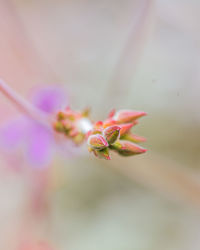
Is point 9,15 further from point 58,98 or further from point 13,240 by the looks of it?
point 13,240

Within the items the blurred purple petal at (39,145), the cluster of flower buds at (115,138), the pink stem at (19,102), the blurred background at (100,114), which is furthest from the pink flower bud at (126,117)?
the blurred background at (100,114)

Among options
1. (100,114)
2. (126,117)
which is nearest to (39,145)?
(100,114)

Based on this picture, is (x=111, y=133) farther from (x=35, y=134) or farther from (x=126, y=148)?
(x=35, y=134)

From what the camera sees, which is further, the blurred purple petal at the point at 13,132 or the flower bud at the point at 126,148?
the blurred purple petal at the point at 13,132

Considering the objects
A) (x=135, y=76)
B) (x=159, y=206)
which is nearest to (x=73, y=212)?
(x=159, y=206)

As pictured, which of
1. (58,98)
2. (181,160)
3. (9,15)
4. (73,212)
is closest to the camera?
(58,98)

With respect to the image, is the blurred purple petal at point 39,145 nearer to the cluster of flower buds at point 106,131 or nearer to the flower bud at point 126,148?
the cluster of flower buds at point 106,131

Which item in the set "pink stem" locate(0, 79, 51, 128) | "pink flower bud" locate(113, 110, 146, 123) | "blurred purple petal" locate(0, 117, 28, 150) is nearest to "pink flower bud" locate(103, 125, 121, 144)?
"pink flower bud" locate(113, 110, 146, 123)
